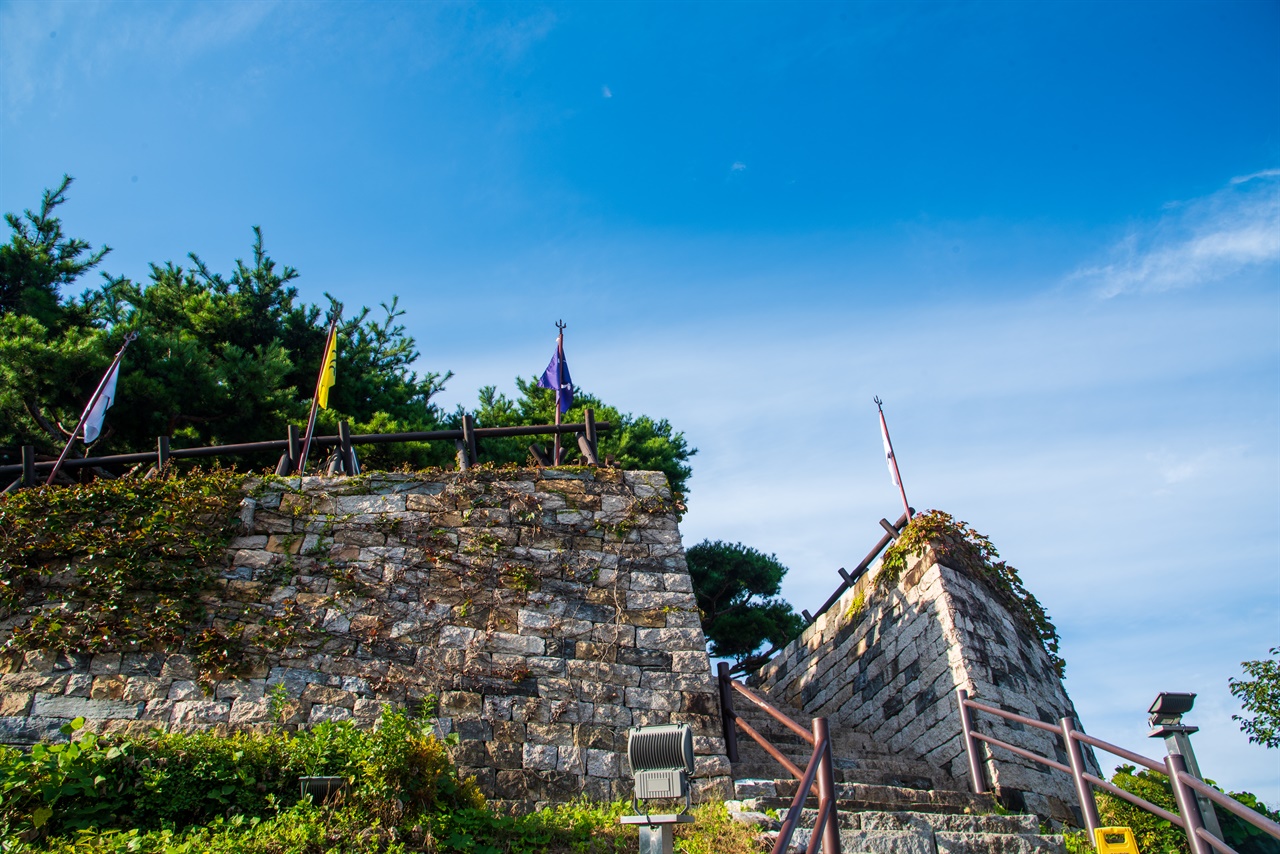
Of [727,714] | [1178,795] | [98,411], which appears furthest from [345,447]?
[1178,795]

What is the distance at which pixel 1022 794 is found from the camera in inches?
258

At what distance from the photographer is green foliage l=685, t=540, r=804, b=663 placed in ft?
49.0

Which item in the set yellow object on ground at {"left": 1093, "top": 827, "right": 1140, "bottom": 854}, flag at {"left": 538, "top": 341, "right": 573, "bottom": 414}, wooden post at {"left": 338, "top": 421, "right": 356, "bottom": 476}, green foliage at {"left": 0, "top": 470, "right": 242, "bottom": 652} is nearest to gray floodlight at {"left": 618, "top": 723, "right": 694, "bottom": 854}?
yellow object on ground at {"left": 1093, "top": 827, "right": 1140, "bottom": 854}

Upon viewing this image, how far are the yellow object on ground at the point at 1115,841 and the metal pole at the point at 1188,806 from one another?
0.80m

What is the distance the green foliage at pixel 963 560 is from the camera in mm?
8423

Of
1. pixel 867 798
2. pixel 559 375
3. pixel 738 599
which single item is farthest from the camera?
pixel 738 599

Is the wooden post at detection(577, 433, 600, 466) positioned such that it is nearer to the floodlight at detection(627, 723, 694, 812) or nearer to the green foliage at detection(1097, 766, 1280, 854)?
the floodlight at detection(627, 723, 694, 812)

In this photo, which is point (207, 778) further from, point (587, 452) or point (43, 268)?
point (43, 268)

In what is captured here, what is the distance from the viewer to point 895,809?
18.1 ft

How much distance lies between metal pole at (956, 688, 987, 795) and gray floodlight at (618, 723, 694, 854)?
10.2 feet

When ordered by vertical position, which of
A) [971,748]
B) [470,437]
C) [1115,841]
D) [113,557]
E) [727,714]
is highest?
[470,437]

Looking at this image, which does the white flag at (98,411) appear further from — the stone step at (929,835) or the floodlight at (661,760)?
the stone step at (929,835)

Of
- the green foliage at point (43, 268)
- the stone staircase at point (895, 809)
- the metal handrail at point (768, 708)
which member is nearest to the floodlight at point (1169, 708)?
the stone staircase at point (895, 809)

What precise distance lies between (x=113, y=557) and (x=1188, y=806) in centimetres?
683
